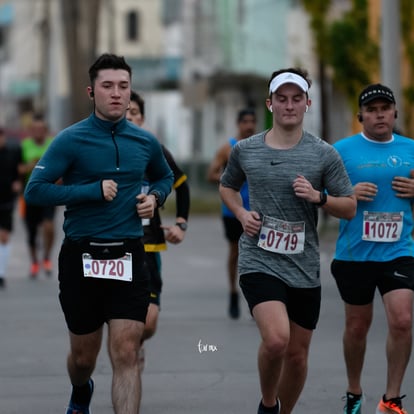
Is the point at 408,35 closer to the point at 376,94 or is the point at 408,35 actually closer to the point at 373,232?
the point at 376,94

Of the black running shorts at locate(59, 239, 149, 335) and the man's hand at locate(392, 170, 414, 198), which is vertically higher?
the man's hand at locate(392, 170, 414, 198)

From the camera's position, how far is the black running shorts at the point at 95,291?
716 cm

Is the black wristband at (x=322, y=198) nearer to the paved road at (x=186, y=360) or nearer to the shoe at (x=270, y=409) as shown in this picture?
the shoe at (x=270, y=409)

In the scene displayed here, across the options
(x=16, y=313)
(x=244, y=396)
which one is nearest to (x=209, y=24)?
(x=16, y=313)

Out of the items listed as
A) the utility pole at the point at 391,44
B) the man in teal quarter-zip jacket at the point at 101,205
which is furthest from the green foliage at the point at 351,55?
the man in teal quarter-zip jacket at the point at 101,205

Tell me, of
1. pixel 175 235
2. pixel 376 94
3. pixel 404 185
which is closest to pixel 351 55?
pixel 175 235

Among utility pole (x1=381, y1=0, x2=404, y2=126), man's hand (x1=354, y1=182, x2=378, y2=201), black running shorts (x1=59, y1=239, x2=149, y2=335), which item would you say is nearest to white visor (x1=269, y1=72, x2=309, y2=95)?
man's hand (x1=354, y1=182, x2=378, y2=201)

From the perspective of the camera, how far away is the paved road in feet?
29.0

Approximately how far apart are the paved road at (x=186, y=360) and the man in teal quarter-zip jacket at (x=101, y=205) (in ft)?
5.12

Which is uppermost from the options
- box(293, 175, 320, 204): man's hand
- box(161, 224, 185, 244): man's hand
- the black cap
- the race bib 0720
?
the black cap

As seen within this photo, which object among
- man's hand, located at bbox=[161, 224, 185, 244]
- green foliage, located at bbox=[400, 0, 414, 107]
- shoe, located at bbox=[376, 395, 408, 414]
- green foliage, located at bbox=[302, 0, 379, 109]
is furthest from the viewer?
green foliage, located at bbox=[302, 0, 379, 109]

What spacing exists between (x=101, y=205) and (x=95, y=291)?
1.51 ft

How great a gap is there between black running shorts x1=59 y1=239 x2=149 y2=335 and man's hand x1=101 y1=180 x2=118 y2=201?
0.98 feet

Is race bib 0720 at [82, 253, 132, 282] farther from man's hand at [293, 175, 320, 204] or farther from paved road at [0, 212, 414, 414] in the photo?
paved road at [0, 212, 414, 414]
